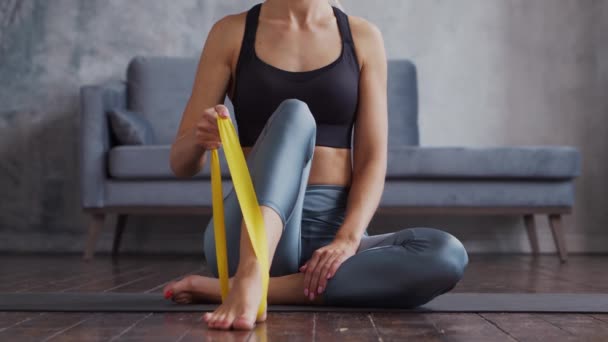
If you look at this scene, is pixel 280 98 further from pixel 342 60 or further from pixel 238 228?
pixel 238 228

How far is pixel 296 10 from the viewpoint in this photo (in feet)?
6.08

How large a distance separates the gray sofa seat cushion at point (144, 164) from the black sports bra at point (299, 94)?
6.22ft

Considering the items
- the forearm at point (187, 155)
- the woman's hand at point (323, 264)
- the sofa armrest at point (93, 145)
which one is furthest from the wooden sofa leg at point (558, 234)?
the forearm at point (187, 155)

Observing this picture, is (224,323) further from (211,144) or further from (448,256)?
(448,256)

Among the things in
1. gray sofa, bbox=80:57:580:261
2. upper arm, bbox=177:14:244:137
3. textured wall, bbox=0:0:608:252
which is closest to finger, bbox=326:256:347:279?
upper arm, bbox=177:14:244:137

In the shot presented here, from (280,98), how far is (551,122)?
9.96 ft

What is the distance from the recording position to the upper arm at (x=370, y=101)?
175cm

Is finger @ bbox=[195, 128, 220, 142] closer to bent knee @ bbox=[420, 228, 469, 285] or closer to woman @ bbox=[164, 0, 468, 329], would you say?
woman @ bbox=[164, 0, 468, 329]

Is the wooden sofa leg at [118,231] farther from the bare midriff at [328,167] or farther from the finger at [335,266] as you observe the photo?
the finger at [335,266]

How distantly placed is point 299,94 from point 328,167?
168 millimetres

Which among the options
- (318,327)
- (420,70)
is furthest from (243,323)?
(420,70)

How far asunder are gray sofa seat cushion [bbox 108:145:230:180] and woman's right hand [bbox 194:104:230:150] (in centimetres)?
214

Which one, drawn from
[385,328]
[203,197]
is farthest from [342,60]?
[203,197]

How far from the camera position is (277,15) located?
72.7 inches
